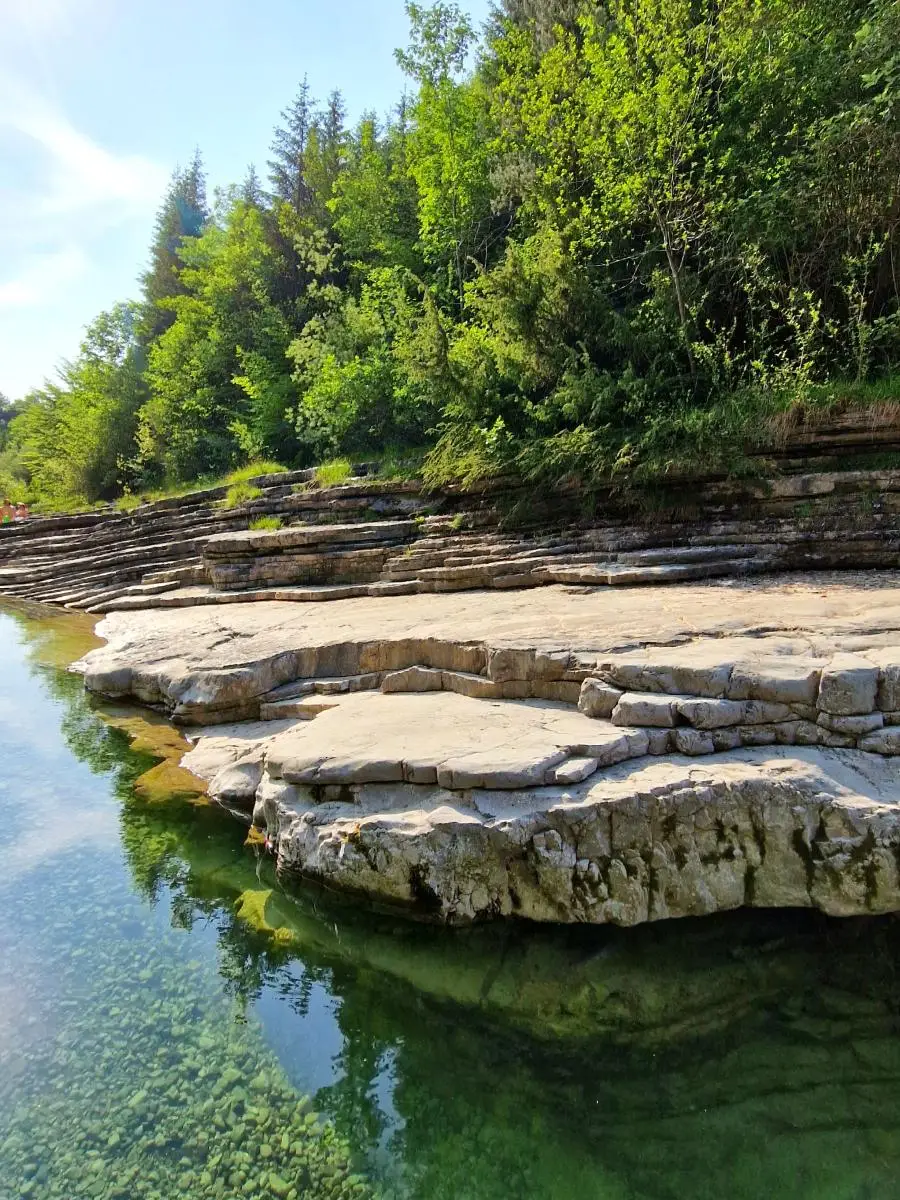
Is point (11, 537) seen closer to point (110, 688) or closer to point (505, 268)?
point (110, 688)

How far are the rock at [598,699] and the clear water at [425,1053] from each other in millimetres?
1357

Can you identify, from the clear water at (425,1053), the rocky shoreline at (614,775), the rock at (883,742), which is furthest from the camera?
the rock at (883,742)

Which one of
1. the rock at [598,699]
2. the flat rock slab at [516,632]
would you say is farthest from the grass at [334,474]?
the rock at [598,699]

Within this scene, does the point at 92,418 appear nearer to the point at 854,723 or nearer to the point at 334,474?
the point at 334,474

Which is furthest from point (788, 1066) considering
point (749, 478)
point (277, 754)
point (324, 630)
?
point (749, 478)

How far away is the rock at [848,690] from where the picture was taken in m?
3.66

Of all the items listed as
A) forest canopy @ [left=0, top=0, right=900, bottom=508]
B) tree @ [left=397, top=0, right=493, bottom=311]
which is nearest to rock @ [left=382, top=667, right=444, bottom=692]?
forest canopy @ [left=0, top=0, right=900, bottom=508]

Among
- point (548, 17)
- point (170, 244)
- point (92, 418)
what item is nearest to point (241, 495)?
point (548, 17)

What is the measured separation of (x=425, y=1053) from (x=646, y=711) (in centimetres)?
223

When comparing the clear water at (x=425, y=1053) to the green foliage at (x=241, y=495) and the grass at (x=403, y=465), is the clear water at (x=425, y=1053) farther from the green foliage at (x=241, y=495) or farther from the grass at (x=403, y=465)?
the green foliage at (x=241, y=495)

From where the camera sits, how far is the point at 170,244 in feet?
116

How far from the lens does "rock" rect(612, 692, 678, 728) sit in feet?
12.9

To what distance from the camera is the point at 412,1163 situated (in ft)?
8.62

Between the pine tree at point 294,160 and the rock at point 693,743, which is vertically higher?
the pine tree at point 294,160
